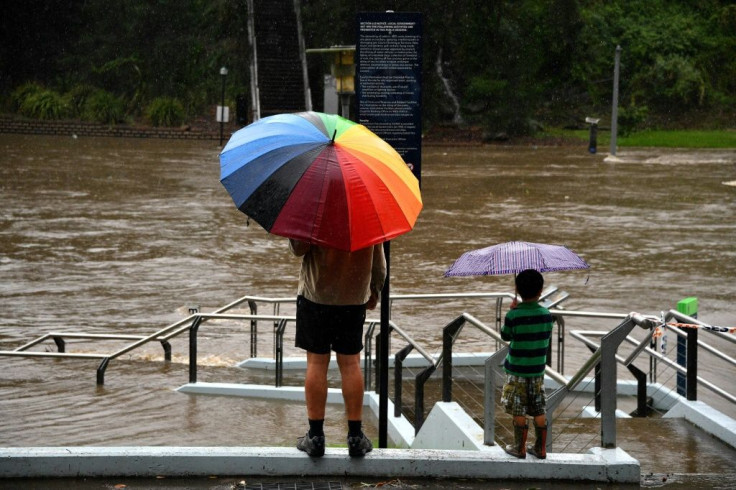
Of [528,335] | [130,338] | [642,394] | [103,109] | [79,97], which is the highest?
[79,97]

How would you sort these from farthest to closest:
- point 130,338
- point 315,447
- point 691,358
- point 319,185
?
point 130,338
point 691,358
point 315,447
point 319,185

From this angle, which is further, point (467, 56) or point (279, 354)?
point (467, 56)

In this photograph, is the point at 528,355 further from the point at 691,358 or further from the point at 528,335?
the point at 691,358

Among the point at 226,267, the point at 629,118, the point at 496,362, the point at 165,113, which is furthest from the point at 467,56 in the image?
the point at 496,362

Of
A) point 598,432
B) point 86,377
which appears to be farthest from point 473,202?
point 598,432

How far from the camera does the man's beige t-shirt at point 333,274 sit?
236 inches

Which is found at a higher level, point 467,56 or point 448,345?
point 467,56

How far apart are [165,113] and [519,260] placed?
44.6 meters

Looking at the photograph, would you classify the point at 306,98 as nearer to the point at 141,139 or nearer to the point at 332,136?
the point at 141,139

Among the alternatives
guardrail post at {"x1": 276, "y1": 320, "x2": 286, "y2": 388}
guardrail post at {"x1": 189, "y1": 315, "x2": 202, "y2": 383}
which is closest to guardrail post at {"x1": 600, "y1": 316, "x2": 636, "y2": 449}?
guardrail post at {"x1": 276, "y1": 320, "x2": 286, "y2": 388}

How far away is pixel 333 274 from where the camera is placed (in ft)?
19.7

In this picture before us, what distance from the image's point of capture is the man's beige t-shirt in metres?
5.99

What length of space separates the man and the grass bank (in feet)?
130

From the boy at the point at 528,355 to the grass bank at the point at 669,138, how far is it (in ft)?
130
